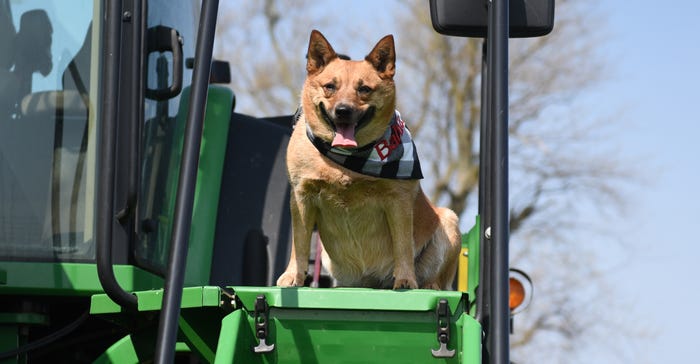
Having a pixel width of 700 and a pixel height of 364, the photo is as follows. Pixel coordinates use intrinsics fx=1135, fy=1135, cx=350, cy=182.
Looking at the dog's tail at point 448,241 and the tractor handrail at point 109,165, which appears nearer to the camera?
the tractor handrail at point 109,165

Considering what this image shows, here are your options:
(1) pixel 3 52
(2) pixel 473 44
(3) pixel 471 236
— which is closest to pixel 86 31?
(1) pixel 3 52

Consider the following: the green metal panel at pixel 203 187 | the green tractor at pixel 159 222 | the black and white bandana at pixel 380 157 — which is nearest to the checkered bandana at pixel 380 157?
the black and white bandana at pixel 380 157

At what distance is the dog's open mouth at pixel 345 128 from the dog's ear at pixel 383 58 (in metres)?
0.16

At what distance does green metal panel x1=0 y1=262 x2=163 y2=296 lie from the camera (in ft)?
10.1

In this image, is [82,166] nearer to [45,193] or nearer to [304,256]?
[45,193]

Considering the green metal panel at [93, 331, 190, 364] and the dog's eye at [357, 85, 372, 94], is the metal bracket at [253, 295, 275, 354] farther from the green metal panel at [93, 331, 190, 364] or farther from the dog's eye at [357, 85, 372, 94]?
the dog's eye at [357, 85, 372, 94]

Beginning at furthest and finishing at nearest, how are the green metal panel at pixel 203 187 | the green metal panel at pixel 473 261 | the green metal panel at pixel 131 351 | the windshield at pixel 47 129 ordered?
the green metal panel at pixel 473 261, the green metal panel at pixel 203 187, the windshield at pixel 47 129, the green metal panel at pixel 131 351

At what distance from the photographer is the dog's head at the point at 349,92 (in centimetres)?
346

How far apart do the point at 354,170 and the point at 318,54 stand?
0.42 m

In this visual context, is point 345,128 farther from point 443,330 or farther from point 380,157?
point 443,330

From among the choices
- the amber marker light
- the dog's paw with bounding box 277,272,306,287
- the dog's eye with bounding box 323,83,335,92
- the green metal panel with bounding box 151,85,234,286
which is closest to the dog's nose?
the dog's eye with bounding box 323,83,335,92

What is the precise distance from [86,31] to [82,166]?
1.37 ft

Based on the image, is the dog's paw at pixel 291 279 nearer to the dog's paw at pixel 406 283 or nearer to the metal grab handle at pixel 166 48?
the dog's paw at pixel 406 283

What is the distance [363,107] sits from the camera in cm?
350
